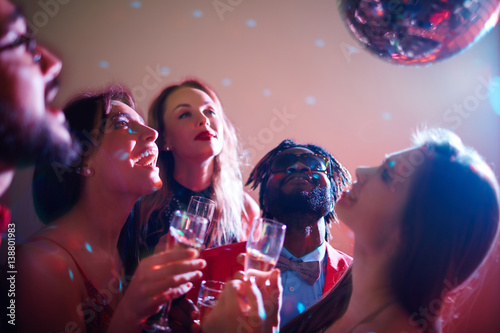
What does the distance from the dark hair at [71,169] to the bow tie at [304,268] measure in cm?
93

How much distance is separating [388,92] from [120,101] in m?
2.30

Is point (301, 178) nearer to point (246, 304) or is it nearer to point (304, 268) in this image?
point (304, 268)

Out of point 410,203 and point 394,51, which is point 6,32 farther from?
point 410,203

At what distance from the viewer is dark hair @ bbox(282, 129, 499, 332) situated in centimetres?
119

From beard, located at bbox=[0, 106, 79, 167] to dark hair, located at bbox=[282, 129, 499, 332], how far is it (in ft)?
3.91

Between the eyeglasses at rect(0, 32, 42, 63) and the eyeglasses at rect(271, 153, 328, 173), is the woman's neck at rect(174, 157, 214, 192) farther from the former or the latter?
the eyeglasses at rect(0, 32, 42, 63)

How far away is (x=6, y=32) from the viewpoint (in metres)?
1.10

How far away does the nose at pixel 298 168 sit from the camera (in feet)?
5.56

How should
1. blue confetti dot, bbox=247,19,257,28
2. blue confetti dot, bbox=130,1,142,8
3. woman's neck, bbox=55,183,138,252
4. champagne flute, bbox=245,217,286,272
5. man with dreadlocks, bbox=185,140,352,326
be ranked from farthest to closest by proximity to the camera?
blue confetti dot, bbox=247,19,257,28, blue confetti dot, bbox=130,1,142,8, man with dreadlocks, bbox=185,140,352,326, woman's neck, bbox=55,183,138,252, champagne flute, bbox=245,217,286,272

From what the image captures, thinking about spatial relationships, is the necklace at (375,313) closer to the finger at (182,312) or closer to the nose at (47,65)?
the finger at (182,312)

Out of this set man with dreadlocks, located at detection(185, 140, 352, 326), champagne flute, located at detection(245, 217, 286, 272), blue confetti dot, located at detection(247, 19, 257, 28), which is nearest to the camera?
champagne flute, located at detection(245, 217, 286, 272)

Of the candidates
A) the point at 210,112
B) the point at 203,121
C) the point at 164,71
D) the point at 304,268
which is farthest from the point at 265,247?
the point at 164,71

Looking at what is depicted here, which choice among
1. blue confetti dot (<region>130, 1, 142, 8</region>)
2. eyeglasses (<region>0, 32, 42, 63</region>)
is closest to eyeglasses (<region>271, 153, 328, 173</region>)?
eyeglasses (<region>0, 32, 42, 63</region>)

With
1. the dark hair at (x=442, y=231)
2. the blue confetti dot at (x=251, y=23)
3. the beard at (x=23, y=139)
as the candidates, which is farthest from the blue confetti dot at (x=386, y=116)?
the beard at (x=23, y=139)
